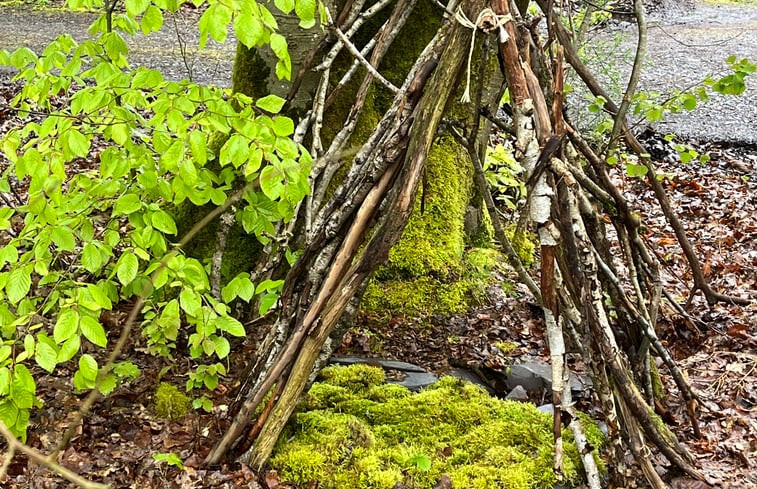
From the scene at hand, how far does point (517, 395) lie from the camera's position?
10.3 feet

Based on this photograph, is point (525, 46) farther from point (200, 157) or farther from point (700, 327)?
point (700, 327)

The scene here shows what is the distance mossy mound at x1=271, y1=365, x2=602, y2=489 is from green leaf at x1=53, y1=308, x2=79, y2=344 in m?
0.96

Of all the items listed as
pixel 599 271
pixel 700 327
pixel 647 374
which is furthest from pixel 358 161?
pixel 700 327

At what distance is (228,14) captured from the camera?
5.83 ft

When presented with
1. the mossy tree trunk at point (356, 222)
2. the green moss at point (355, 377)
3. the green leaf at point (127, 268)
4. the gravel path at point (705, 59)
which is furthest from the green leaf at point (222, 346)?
the gravel path at point (705, 59)

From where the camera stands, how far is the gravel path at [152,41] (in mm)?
9923

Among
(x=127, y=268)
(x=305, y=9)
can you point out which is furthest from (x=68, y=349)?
(x=305, y=9)

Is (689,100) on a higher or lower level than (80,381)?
higher

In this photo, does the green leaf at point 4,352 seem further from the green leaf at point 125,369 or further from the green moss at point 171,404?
the green moss at point 171,404

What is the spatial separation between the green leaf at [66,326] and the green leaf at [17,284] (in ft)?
0.68

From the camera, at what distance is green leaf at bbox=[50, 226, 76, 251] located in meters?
2.18

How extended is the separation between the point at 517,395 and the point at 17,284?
2193 mm

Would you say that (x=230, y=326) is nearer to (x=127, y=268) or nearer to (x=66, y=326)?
(x=127, y=268)

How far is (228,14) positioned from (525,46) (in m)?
0.98
